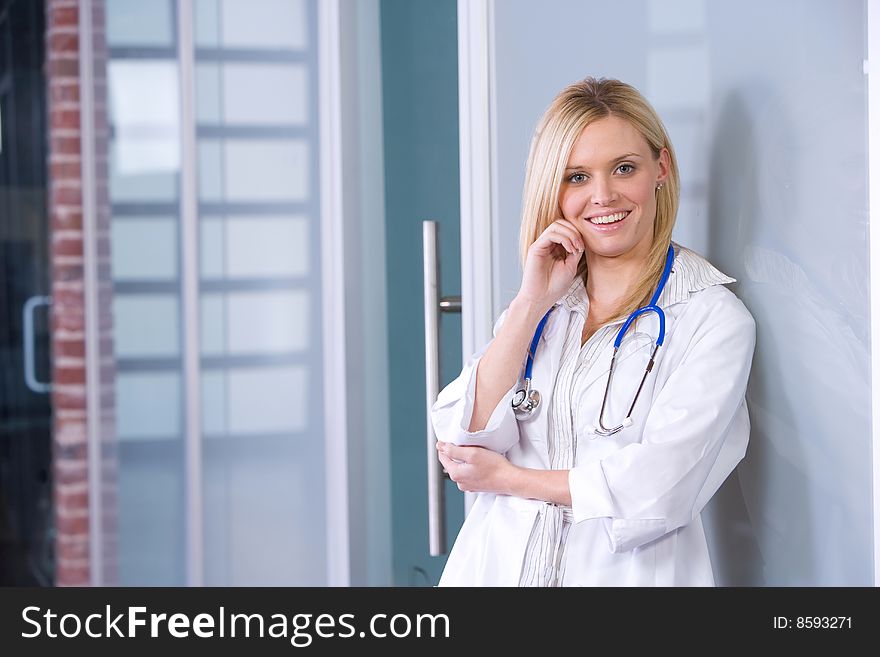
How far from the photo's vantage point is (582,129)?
3.37 ft

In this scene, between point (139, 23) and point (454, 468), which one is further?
point (139, 23)

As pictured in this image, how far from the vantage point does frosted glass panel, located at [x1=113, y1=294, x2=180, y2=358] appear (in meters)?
2.48

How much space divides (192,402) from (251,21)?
101cm

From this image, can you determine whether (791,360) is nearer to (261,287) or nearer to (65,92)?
(261,287)

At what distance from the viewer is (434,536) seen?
1369 mm

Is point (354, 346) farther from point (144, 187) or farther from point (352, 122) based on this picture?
point (144, 187)

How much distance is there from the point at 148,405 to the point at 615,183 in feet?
6.16

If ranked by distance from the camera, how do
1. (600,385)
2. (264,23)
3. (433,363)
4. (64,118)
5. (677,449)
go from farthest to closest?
(64,118) < (264,23) < (433,363) < (600,385) < (677,449)

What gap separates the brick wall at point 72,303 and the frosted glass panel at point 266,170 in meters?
0.55

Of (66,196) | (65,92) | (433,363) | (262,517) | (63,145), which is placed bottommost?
(262,517)

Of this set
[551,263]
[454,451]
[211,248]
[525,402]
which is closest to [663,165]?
[551,263]

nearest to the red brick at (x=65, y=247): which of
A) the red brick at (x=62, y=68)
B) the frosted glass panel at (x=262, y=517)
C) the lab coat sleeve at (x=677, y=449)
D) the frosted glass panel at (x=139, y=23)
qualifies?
the red brick at (x=62, y=68)

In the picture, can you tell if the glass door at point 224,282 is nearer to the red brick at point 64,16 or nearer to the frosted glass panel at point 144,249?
the frosted glass panel at point 144,249

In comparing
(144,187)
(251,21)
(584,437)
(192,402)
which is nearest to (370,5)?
(251,21)
